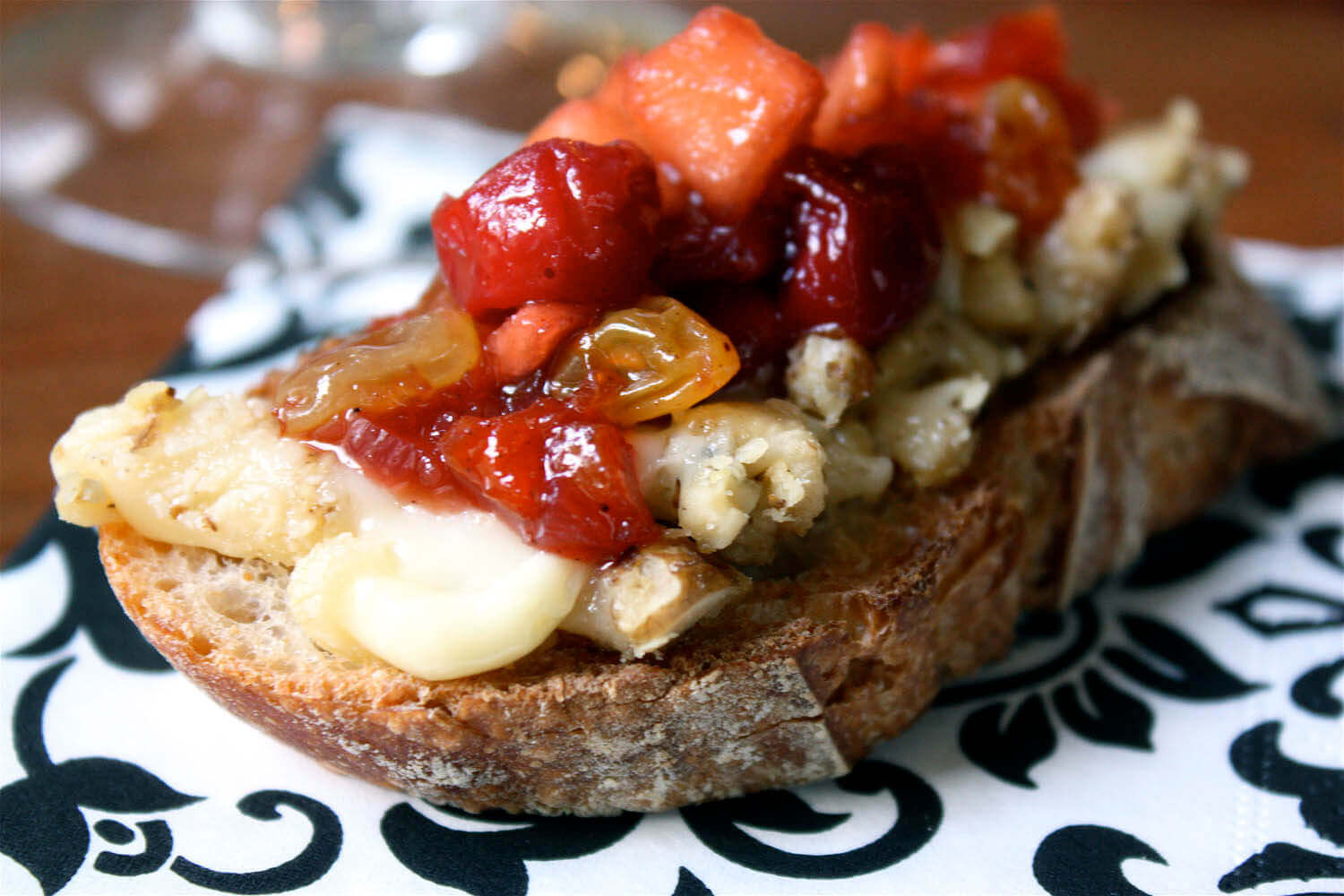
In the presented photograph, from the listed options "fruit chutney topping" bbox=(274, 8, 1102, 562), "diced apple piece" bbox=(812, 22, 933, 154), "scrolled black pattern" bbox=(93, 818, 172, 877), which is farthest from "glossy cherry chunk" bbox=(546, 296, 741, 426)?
"scrolled black pattern" bbox=(93, 818, 172, 877)

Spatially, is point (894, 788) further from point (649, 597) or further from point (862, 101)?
point (862, 101)

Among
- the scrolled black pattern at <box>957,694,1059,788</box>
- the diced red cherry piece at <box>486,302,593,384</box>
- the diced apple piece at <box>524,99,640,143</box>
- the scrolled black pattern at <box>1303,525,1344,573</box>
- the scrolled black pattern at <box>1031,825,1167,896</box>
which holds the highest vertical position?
the diced apple piece at <box>524,99,640,143</box>

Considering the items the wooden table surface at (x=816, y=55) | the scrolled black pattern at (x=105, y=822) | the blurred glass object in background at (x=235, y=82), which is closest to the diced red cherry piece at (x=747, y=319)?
the wooden table surface at (x=816, y=55)

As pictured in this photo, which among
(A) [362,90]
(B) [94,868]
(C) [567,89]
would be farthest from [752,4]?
(B) [94,868]

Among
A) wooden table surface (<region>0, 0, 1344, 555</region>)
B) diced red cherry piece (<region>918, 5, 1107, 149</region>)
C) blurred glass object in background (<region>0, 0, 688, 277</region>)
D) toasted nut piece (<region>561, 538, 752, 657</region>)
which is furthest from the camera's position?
blurred glass object in background (<region>0, 0, 688, 277</region>)

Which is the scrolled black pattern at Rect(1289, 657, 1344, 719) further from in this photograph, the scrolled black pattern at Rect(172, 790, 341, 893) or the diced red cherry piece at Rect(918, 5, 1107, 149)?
the scrolled black pattern at Rect(172, 790, 341, 893)

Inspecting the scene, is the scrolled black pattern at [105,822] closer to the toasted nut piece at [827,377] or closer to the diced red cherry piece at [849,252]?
the toasted nut piece at [827,377]

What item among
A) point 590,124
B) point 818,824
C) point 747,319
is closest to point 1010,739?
point 818,824
